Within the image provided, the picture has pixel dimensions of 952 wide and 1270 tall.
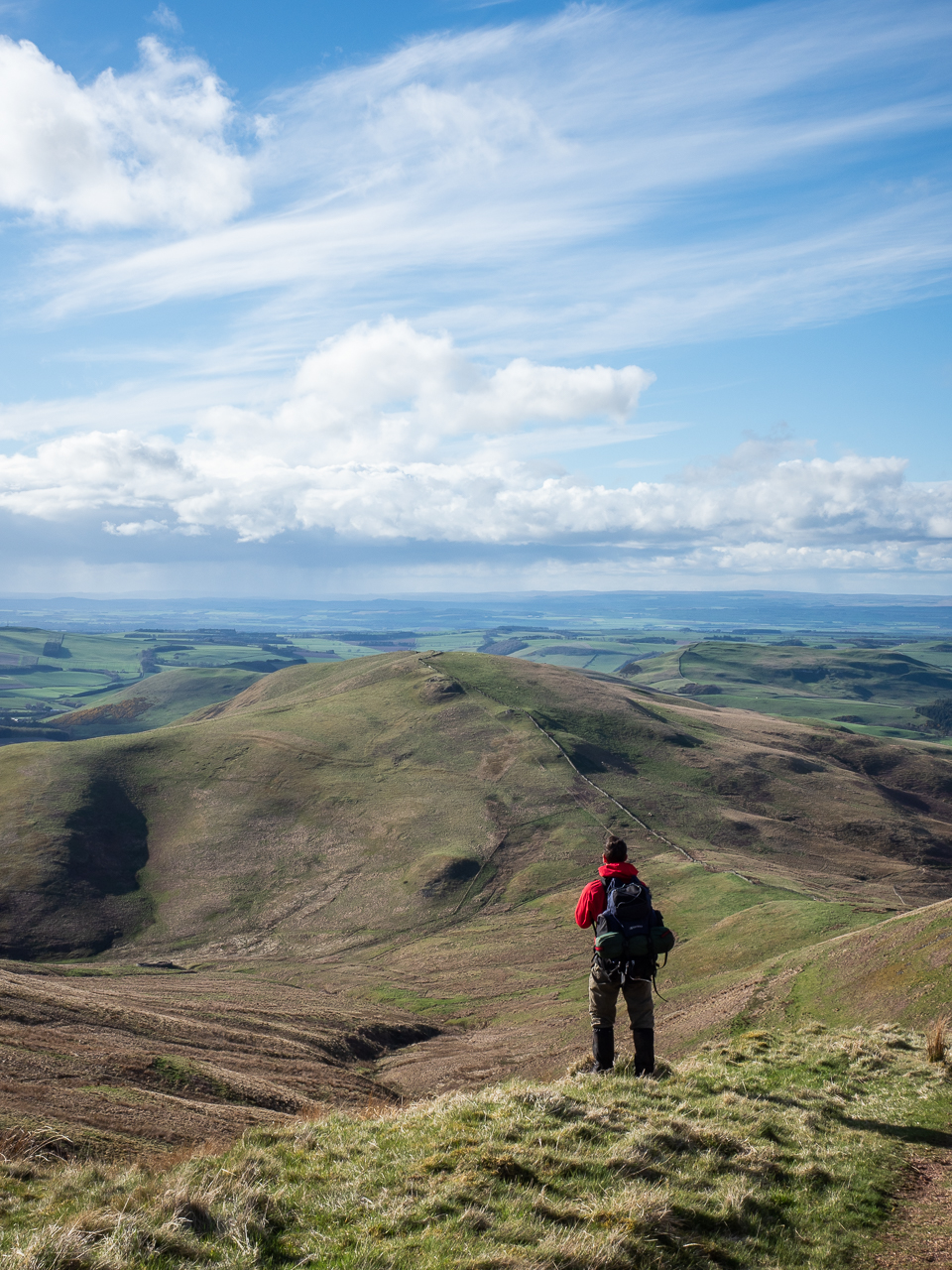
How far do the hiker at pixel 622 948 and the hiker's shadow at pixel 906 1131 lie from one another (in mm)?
3480

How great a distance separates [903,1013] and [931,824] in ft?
248

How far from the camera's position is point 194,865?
69625 millimetres

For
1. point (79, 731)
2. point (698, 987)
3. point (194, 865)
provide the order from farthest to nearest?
point (79, 731) → point (194, 865) → point (698, 987)

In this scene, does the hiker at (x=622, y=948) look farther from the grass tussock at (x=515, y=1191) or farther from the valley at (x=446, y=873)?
the valley at (x=446, y=873)

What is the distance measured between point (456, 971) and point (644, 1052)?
38663 mm

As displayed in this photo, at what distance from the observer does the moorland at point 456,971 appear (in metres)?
8.95

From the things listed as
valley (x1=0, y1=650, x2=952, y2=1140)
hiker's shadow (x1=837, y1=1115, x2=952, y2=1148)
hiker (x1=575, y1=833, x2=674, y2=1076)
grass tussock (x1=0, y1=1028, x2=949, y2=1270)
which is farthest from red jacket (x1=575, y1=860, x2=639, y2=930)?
valley (x1=0, y1=650, x2=952, y2=1140)

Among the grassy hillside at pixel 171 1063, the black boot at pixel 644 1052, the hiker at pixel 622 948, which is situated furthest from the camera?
the black boot at pixel 644 1052

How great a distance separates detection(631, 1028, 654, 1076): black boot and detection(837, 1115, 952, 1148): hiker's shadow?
327 cm

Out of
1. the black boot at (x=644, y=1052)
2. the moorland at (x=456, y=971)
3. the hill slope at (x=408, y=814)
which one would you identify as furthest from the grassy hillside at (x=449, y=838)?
A: the black boot at (x=644, y=1052)

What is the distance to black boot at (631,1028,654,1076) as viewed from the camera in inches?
562

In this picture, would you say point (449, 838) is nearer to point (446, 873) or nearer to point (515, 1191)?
point (446, 873)

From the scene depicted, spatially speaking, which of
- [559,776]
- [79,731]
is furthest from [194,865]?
[79,731]

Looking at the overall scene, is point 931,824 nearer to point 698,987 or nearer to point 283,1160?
point 698,987
